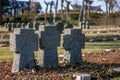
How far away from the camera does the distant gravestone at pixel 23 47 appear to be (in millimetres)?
11570

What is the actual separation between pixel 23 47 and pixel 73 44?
1.90 meters

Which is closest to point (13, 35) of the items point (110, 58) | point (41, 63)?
point (41, 63)

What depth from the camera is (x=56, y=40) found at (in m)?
12.5

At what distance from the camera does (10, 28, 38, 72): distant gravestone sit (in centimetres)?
1157

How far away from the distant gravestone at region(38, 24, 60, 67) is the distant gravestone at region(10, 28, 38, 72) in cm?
39

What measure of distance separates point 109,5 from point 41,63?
224ft

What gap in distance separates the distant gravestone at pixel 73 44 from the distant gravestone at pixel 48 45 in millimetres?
479

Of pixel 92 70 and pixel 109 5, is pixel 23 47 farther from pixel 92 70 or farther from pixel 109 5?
pixel 109 5

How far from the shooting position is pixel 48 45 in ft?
40.4

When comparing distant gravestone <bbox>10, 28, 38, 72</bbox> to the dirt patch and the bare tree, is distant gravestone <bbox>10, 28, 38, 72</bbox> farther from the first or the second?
the bare tree

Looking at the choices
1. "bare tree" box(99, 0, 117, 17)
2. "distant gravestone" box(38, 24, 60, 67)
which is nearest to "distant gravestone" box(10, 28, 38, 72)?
"distant gravestone" box(38, 24, 60, 67)

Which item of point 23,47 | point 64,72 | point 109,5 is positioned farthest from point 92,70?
point 109,5

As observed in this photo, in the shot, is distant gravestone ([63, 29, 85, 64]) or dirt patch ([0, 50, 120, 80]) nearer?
dirt patch ([0, 50, 120, 80])

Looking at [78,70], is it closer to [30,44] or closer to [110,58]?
[30,44]
